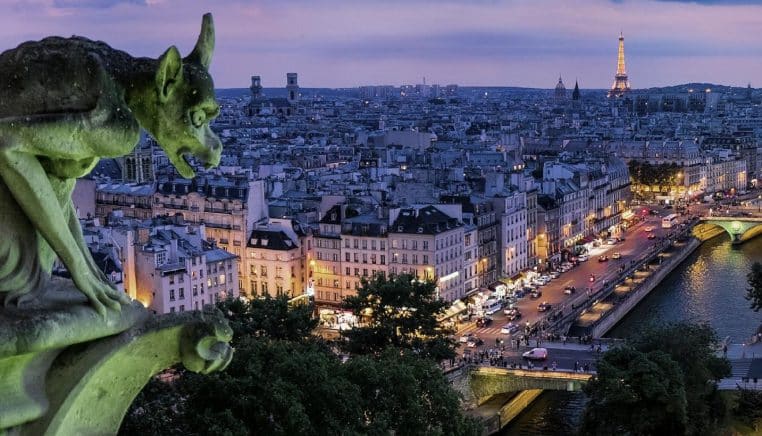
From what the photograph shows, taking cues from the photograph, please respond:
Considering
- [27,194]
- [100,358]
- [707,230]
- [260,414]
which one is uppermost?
[27,194]

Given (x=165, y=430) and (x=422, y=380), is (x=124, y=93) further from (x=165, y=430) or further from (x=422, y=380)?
(x=422, y=380)

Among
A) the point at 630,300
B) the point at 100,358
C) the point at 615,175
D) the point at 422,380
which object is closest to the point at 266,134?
the point at 615,175

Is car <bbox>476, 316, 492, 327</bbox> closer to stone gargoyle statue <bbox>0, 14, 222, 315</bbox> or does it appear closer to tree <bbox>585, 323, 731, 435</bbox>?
tree <bbox>585, 323, 731, 435</bbox>

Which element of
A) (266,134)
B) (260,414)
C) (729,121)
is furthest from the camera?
(729,121)

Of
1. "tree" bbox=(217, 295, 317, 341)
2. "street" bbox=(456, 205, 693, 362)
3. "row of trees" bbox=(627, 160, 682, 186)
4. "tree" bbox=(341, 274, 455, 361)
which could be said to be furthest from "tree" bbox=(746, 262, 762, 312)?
"row of trees" bbox=(627, 160, 682, 186)

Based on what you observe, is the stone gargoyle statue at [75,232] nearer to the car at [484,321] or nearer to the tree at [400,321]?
the tree at [400,321]

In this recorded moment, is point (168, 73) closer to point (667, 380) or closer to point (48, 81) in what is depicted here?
point (48, 81)

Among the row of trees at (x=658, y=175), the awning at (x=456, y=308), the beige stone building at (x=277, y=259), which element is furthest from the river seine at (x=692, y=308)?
the row of trees at (x=658, y=175)
